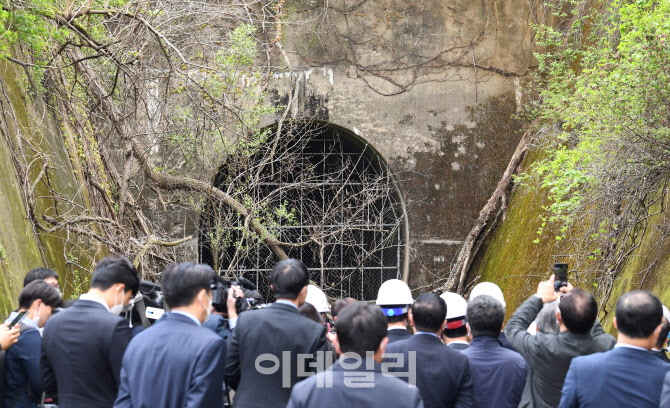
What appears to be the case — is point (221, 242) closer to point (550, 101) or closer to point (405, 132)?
point (405, 132)

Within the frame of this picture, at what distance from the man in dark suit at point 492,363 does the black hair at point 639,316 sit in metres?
0.56

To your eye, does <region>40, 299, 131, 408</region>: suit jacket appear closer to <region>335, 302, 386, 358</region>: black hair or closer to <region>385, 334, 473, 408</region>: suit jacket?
<region>335, 302, 386, 358</region>: black hair

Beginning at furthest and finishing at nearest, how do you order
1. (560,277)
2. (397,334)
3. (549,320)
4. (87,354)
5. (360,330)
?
(549,320) < (560,277) < (397,334) < (87,354) < (360,330)

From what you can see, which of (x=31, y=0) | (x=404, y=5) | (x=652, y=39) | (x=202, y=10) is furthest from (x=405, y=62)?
(x=31, y=0)

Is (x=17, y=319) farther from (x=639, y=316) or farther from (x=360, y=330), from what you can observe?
(x=639, y=316)

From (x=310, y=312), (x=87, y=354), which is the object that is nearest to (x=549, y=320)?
(x=310, y=312)

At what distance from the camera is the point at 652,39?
4645mm

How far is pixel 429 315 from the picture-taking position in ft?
9.15

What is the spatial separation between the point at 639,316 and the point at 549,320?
43.8 inches

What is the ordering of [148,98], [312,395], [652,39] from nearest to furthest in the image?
[312,395], [652,39], [148,98]

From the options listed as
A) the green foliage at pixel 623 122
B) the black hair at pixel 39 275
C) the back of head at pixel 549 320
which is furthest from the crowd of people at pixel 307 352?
the green foliage at pixel 623 122

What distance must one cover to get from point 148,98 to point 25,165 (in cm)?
235

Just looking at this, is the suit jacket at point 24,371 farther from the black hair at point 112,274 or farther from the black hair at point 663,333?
the black hair at point 663,333

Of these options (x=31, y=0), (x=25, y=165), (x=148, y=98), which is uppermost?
(x=31, y=0)
